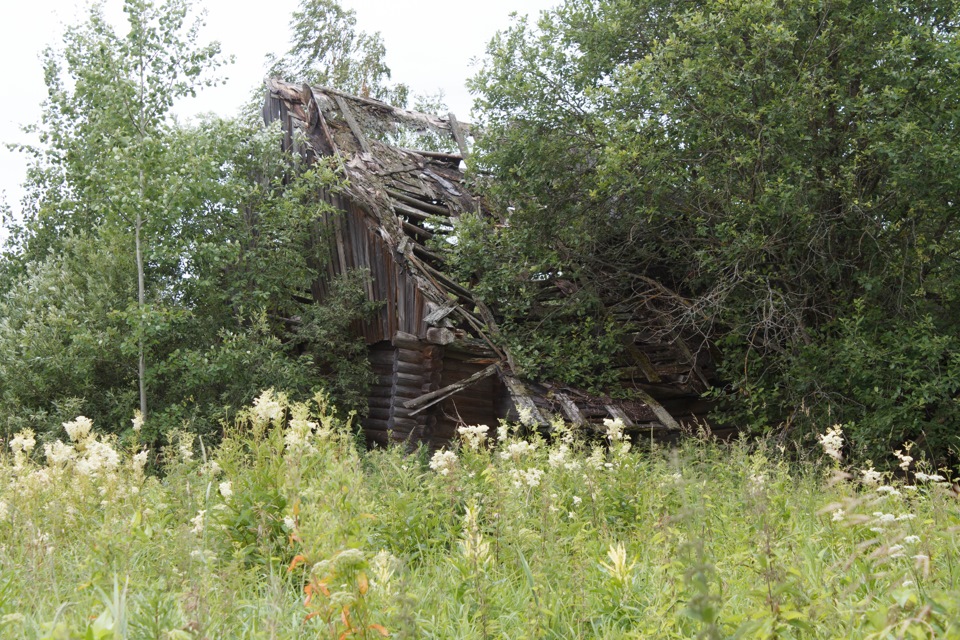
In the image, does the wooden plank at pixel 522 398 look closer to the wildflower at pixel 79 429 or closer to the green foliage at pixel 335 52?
the wildflower at pixel 79 429

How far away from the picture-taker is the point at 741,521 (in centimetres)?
545

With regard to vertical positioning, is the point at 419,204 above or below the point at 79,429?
above

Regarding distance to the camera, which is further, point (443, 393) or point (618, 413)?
point (443, 393)

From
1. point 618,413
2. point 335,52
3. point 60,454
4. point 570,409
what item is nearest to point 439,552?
point 60,454

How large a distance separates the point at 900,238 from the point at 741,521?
6834 mm

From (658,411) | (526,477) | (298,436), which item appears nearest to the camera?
(298,436)

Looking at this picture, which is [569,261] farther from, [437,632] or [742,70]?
[437,632]

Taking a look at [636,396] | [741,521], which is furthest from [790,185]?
[741,521]

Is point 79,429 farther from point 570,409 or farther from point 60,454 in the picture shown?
point 570,409

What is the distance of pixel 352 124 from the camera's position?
53.4ft

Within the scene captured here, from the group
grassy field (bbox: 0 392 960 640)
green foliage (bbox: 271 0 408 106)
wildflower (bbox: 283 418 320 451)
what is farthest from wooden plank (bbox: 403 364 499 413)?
green foliage (bbox: 271 0 408 106)

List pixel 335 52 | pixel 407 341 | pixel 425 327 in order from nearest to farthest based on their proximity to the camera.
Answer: pixel 425 327, pixel 407 341, pixel 335 52

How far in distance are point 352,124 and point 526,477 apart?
12.7 meters

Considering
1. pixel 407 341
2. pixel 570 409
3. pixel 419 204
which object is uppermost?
pixel 419 204
